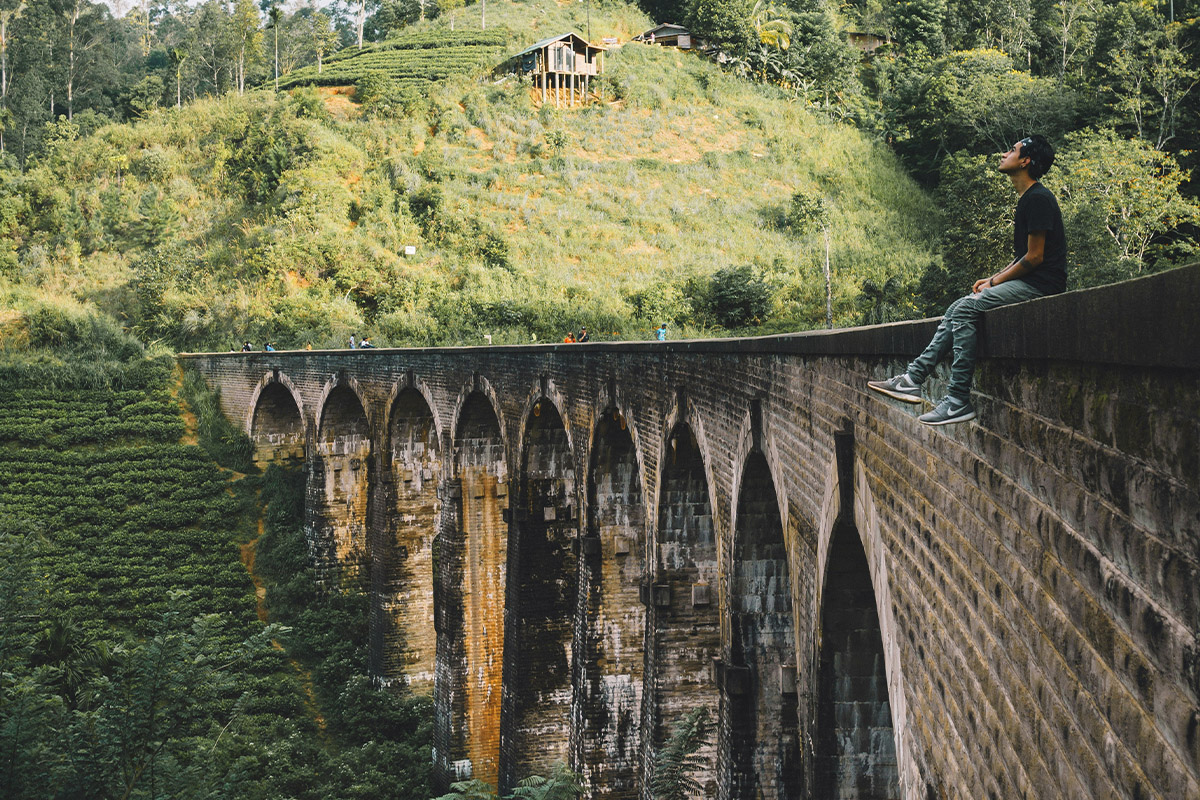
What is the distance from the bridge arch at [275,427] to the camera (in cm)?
3058

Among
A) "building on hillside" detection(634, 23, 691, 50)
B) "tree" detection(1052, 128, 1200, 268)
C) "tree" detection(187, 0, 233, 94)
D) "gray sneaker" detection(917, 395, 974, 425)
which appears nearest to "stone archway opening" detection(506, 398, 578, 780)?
"gray sneaker" detection(917, 395, 974, 425)

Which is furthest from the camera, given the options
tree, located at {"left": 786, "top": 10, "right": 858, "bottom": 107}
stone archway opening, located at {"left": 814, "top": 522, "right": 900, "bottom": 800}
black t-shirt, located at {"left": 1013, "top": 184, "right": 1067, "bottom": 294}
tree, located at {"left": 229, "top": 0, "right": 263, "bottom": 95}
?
tree, located at {"left": 229, "top": 0, "right": 263, "bottom": 95}

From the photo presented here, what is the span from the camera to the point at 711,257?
42469 millimetres

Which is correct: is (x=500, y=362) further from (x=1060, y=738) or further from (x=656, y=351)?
(x=1060, y=738)

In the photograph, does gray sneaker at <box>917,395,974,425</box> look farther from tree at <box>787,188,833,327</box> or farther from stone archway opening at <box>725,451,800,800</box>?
tree at <box>787,188,833,327</box>

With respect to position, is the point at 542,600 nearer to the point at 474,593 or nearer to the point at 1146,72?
the point at 474,593

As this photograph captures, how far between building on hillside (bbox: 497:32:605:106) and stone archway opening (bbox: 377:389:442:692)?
118ft

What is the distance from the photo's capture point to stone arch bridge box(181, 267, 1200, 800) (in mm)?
2605

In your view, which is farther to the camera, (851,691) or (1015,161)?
(851,691)

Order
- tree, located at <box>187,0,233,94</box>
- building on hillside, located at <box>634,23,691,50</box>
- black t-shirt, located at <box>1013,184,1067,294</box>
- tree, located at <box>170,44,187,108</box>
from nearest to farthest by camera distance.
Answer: black t-shirt, located at <box>1013,184,1067,294</box>
building on hillside, located at <box>634,23,691,50</box>
tree, located at <box>170,44,187,108</box>
tree, located at <box>187,0,233,94</box>

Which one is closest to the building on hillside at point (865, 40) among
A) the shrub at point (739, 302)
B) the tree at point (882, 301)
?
the tree at point (882, 301)

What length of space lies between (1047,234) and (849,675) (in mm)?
4398

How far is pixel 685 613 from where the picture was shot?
12.1 metres

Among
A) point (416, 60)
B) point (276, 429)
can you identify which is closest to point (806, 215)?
point (276, 429)
